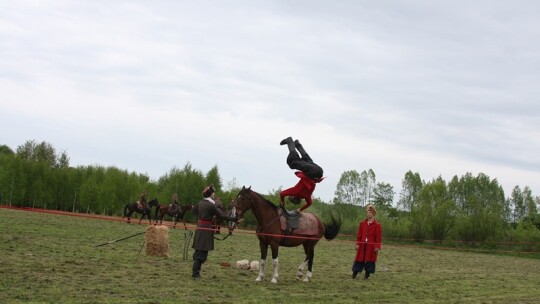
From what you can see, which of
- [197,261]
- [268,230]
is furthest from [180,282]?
[268,230]

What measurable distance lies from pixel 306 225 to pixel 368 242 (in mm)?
2703

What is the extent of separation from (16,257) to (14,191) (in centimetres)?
5277

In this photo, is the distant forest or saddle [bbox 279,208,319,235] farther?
the distant forest

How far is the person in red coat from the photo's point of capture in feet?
Answer: 51.6

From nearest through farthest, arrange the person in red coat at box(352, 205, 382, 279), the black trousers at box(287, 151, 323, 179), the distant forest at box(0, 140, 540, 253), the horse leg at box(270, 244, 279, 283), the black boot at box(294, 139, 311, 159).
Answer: the horse leg at box(270, 244, 279, 283) → the black trousers at box(287, 151, 323, 179) → the black boot at box(294, 139, 311, 159) → the person in red coat at box(352, 205, 382, 279) → the distant forest at box(0, 140, 540, 253)

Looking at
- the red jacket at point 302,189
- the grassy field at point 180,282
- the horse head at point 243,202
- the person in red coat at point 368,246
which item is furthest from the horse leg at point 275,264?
the person in red coat at point 368,246

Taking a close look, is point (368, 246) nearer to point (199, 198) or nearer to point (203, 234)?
point (203, 234)

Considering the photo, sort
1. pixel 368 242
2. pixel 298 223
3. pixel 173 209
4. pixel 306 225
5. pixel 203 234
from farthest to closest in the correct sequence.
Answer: pixel 173 209 → pixel 368 242 → pixel 306 225 → pixel 298 223 → pixel 203 234

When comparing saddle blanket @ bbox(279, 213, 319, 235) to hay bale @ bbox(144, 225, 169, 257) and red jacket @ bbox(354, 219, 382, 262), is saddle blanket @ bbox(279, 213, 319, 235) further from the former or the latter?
hay bale @ bbox(144, 225, 169, 257)

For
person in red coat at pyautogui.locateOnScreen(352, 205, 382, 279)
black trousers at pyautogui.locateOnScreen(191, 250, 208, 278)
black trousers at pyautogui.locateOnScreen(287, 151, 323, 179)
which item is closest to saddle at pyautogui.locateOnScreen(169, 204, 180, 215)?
person in red coat at pyautogui.locateOnScreen(352, 205, 382, 279)

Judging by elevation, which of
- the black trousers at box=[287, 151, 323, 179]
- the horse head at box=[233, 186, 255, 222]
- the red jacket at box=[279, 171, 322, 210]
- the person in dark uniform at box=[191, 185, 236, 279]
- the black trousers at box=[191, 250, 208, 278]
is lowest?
the black trousers at box=[191, 250, 208, 278]

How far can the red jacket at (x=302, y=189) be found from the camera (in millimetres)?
13773

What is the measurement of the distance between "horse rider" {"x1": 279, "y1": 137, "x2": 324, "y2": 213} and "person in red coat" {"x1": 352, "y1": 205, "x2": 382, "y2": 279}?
2844mm

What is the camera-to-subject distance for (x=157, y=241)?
653 inches
